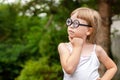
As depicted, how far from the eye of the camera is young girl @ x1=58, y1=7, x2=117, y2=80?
3061mm

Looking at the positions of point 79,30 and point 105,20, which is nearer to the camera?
point 79,30

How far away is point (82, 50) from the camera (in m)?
3.18

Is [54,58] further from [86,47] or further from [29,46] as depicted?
[86,47]

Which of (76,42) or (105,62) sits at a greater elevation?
(76,42)

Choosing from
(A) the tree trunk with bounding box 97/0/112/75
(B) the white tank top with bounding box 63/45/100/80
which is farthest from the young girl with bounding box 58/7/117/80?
(A) the tree trunk with bounding box 97/0/112/75

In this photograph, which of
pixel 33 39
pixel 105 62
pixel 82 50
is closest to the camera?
pixel 82 50

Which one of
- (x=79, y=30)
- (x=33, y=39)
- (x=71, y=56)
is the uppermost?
(x=79, y=30)

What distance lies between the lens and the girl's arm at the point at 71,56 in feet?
9.93

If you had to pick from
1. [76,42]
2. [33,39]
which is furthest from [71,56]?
[33,39]

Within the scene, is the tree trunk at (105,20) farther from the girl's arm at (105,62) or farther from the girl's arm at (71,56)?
the girl's arm at (71,56)

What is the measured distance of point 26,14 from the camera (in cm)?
675

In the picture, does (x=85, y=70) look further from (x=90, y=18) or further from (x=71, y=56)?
(x=90, y=18)

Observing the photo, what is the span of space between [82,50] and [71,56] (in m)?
0.16

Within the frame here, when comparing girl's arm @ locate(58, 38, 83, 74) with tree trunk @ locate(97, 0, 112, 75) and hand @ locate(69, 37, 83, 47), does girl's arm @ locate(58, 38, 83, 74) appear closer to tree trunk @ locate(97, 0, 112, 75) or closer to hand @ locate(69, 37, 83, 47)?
hand @ locate(69, 37, 83, 47)
